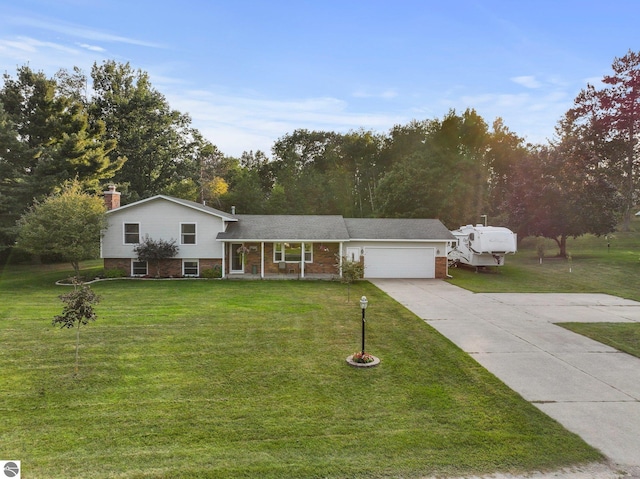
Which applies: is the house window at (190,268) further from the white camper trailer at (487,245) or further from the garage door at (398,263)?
the white camper trailer at (487,245)

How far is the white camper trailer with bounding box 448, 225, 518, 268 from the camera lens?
2402 centimetres

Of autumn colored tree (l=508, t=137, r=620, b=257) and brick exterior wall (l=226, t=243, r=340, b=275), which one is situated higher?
autumn colored tree (l=508, t=137, r=620, b=257)

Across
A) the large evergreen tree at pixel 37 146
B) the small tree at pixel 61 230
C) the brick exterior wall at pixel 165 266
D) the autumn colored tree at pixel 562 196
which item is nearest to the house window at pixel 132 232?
the brick exterior wall at pixel 165 266

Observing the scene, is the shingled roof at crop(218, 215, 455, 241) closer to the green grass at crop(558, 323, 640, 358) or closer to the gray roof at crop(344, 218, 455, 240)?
the gray roof at crop(344, 218, 455, 240)

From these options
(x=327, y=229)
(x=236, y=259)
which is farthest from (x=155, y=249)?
(x=327, y=229)

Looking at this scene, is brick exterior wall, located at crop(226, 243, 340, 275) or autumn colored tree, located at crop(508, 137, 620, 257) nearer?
brick exterior wall, located at crop(226, 243, 340, 275)

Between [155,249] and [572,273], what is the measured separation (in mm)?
25363

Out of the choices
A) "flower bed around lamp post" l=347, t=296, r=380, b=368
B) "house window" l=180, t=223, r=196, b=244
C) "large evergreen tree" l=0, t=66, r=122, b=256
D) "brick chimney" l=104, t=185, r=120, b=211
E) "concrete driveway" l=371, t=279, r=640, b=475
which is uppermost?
"large evergreen tree" l=0, t=66, r=122, b=256

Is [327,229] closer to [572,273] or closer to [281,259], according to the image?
[281,259]

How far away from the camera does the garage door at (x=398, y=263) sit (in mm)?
23703

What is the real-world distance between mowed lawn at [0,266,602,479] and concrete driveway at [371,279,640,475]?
0.49 metres

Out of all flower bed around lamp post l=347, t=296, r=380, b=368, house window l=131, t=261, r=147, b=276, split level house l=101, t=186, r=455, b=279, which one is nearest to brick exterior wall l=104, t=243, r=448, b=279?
split level house l=101, t=186, r=455, b=279

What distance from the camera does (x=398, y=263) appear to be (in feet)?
78.1

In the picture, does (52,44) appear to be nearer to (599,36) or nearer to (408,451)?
(408,451)
